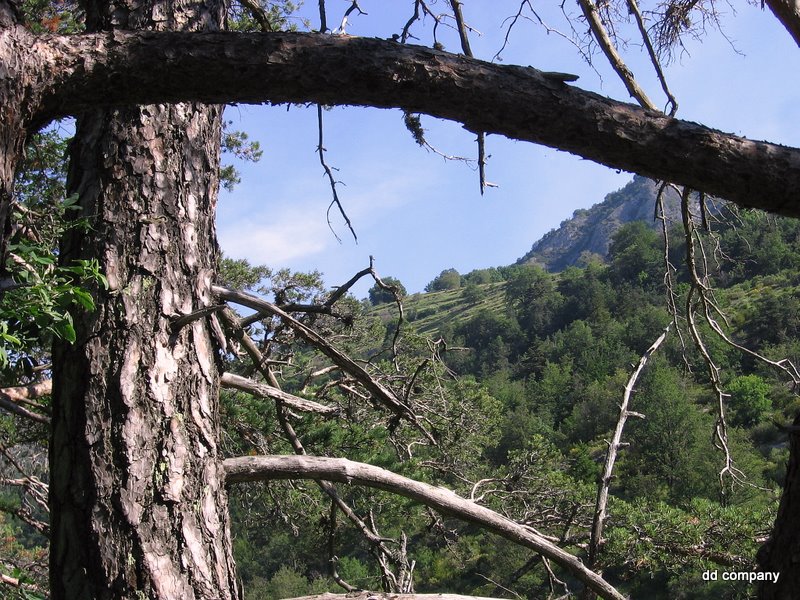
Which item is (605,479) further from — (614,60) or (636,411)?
(636,411)

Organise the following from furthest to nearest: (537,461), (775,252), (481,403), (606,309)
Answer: (606,309) < (775,252) < (481,403) < (537,461)

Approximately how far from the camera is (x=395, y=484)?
81.4 inches

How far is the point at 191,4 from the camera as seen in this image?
2.01 meters

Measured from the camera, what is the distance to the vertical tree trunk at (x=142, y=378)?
1.60 metres

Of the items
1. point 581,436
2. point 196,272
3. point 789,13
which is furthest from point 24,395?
point 581,436

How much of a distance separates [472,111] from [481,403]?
7.11 meters

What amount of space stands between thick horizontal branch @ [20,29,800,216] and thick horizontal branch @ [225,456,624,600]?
1062mm

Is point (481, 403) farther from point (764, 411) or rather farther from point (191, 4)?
point (764, 411)

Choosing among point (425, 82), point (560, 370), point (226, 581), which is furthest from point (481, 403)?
point (560, 370)

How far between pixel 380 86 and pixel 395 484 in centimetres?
122

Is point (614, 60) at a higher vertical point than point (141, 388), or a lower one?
higher

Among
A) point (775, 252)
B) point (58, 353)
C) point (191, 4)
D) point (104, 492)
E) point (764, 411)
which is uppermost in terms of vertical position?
point (775, 252)

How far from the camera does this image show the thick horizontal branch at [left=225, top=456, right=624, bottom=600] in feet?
6.44

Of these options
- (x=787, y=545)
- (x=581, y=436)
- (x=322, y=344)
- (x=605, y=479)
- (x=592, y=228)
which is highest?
(x=592, y=228)
